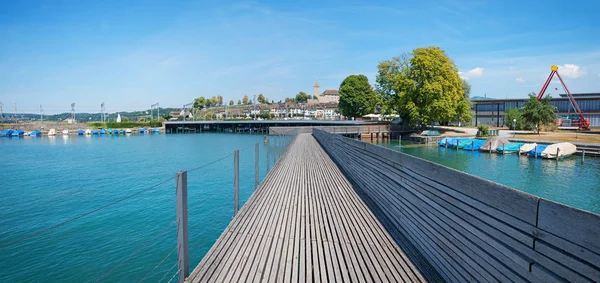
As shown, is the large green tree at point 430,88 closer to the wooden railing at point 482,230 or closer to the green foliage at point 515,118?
the green foliage at point 515,118

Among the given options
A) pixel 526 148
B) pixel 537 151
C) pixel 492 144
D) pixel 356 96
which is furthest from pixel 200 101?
pixel 537 151

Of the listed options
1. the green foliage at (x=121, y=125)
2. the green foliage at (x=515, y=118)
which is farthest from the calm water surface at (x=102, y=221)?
the green foliage at (x=121, y=125)

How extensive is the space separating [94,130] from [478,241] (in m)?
88.3

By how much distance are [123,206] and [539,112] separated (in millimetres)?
44086

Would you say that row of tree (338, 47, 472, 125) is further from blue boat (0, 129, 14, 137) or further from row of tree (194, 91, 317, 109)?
row of tree (194, 91, 317, 109)

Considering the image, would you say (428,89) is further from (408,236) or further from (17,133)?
(17,133)

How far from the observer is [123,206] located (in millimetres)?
13016

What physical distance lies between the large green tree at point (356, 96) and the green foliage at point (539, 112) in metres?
26.2

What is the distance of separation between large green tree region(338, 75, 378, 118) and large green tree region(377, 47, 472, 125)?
60.1 feet

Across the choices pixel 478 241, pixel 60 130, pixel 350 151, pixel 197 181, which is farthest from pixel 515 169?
pixel 60 130

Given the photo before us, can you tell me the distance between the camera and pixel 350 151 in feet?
33.9

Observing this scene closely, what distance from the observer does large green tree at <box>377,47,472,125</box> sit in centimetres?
4056

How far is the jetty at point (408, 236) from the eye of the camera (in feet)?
7.60

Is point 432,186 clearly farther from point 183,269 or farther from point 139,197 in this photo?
point 139,197
